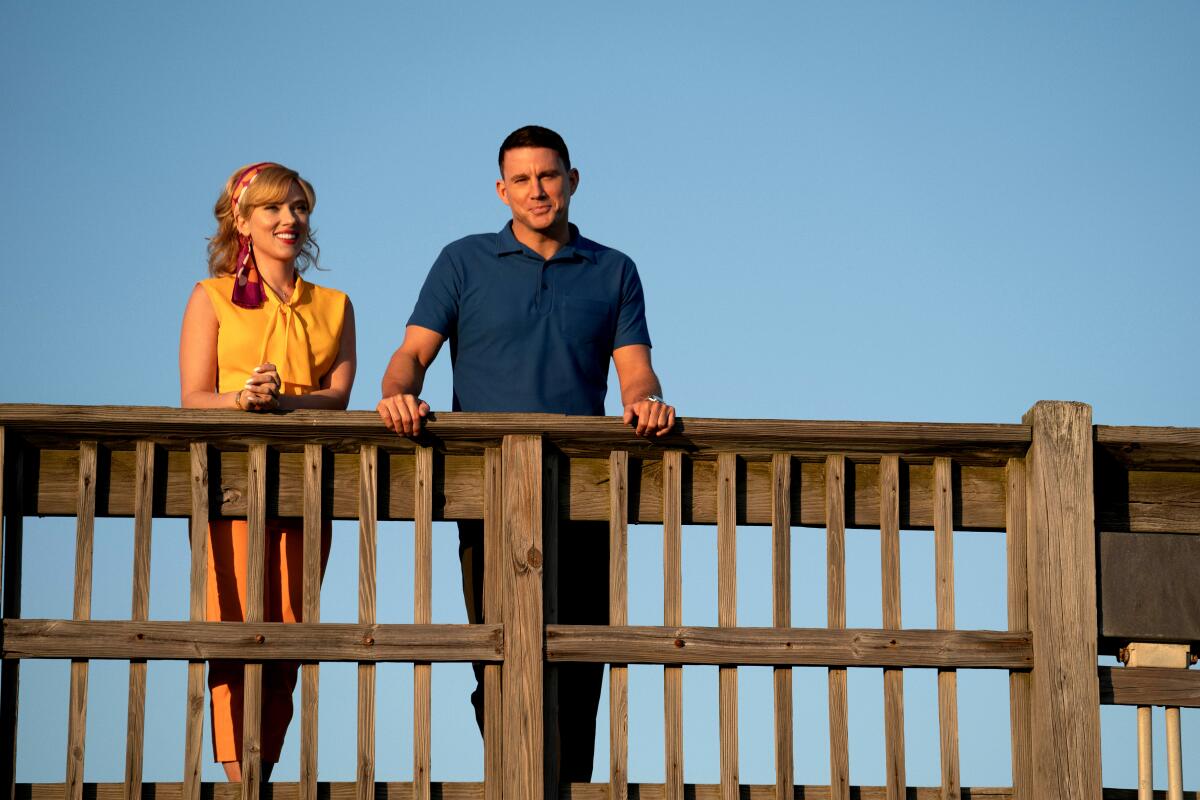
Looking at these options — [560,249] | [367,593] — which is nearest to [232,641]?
[367,593]

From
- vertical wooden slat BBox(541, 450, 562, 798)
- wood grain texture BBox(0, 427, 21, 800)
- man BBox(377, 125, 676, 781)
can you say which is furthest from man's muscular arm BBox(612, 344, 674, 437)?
wood grain texture BBox(0, 427, 21, 800)

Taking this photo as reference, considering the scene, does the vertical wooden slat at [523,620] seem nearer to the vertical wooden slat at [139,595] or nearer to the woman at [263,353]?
the woman at [263,353]

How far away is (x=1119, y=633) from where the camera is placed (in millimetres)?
5957

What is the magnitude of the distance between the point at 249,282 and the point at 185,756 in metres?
1.60

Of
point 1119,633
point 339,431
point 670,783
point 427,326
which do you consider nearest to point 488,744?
point 670,783

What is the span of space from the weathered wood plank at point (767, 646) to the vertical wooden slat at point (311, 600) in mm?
679

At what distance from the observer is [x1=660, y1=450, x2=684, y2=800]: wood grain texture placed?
5.67 m

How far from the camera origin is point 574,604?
6.13 metres

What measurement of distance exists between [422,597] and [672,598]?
725mm

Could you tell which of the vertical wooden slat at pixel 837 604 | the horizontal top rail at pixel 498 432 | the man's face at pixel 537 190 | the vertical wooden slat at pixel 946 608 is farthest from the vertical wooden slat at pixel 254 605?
the vertical wooden slat at pixel 946 608

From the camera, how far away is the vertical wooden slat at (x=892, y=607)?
5.71 metres

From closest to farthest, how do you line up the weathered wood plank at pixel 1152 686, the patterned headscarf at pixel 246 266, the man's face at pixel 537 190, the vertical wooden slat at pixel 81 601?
the vertical wooden slat at pixel 81 601, the weathered wood plank at pixel 1152 686, the patterned headscarf at pixel 246 266, the man's face at pixel 537 190

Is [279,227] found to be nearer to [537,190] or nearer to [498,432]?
[537,190]

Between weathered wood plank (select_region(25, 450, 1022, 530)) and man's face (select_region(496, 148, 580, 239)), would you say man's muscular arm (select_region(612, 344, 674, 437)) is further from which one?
man's face (select_region(496, 148, 580, 239))
